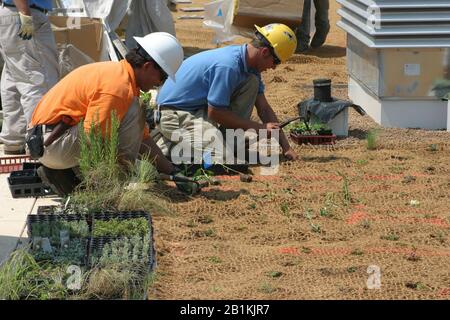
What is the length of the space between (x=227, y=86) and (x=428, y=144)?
2090mm

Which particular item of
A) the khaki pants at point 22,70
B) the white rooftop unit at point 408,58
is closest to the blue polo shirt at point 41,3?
the khaki pants at point 22,70

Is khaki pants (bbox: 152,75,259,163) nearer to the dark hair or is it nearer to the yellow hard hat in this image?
the yellow hard hat

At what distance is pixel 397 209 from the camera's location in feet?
22.6

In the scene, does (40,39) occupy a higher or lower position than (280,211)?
higher

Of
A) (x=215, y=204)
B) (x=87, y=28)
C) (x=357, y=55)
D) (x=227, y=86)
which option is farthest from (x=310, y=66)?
(x=215, y=204)

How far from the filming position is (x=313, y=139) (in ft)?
28.9

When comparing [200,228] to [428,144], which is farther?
[428,144]

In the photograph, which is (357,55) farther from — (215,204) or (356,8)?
(215,204)

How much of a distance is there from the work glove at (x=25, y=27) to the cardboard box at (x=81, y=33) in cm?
178

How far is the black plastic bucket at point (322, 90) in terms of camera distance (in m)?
8.98

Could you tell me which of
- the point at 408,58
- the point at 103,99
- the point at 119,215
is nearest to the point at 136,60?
the point at 103,99

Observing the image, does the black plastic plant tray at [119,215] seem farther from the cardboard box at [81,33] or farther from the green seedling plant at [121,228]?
the cardboard box at [81,33]

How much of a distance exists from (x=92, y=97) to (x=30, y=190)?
2.99 feet

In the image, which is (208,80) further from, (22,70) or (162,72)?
(22,70)
